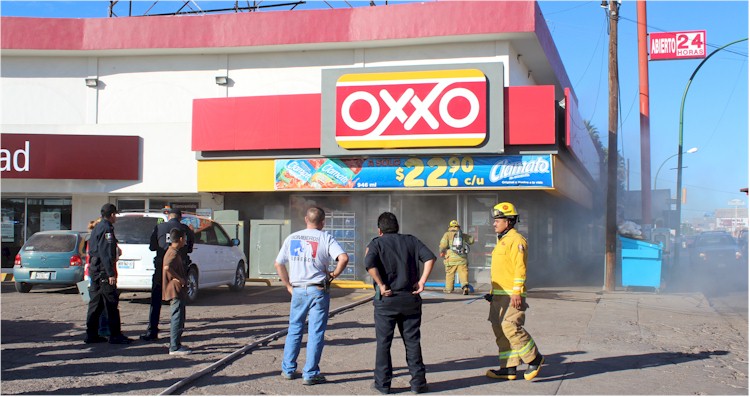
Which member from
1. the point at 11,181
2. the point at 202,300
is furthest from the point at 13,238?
the point at 202,300

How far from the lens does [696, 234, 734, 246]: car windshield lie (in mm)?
25688

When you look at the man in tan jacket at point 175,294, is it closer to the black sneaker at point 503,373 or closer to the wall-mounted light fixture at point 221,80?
the black sneaker at point 503,373

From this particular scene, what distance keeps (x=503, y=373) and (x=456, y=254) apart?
8.04 m

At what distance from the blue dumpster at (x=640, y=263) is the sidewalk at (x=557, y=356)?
10.7 feet

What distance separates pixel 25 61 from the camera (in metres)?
20.5

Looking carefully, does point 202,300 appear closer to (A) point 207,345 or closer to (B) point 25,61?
(A) point 207,345

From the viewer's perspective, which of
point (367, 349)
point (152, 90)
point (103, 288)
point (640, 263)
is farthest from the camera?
point (152, 90)

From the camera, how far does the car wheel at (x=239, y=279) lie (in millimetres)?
14688

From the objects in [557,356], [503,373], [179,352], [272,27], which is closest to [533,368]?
[503,373]

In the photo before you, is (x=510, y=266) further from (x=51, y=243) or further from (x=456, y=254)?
(x=51, y=243)

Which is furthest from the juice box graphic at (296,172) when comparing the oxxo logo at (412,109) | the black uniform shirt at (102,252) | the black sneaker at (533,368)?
the black sneaker at (533,368)

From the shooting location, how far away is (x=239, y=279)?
1491 centimetres

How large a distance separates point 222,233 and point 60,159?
23.9 feet

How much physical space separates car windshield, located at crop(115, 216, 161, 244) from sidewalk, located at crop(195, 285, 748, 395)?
380 cm
